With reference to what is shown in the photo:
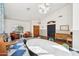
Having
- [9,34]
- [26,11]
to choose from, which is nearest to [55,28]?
[26,11]

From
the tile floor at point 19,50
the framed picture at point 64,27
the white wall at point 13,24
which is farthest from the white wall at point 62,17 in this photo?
the tile floor at point 19,50

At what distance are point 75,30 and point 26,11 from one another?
666 millimetres

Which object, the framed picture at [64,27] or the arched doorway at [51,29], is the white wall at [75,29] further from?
the arched doorway at [51,29]

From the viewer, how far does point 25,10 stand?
1.89 meters

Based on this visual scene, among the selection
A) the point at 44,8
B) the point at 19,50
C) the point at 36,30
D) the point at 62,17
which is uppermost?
the point at 44,8

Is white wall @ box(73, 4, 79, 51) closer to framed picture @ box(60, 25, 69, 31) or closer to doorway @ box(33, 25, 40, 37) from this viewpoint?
framed picture @ box(60, 25, 69, 31)

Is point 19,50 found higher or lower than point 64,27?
lower

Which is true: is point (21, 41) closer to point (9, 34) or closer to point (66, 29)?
point (9, 34)

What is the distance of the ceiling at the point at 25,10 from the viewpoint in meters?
1.86

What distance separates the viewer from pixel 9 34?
1.86 meters

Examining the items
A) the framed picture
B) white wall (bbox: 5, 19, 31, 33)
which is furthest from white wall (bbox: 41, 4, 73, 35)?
white wall (bbox: 5, 19, 31, 33)

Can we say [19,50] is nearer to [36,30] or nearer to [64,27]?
[36,30]

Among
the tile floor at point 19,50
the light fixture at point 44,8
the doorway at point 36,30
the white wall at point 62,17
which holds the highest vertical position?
the light fixture at point 44,8

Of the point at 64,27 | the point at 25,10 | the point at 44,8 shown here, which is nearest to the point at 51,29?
the point at 64,27
